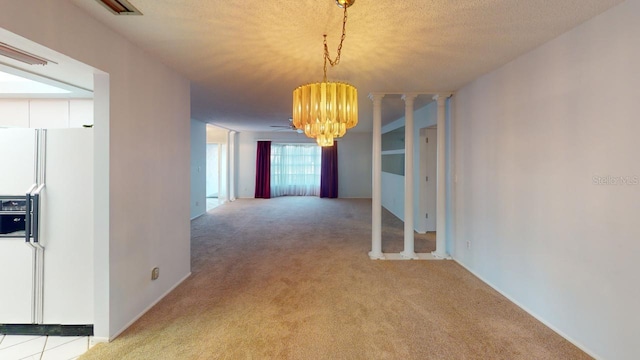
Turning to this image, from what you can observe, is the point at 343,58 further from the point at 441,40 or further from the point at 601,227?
the point at 601,227

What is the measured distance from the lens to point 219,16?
1.84 meters

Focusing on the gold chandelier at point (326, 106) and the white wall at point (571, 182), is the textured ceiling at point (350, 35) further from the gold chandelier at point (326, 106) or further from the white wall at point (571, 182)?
the gold chandelier at point (326, 106)

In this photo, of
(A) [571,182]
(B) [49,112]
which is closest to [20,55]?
(B) [49,112]

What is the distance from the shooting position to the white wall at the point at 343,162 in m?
9.52

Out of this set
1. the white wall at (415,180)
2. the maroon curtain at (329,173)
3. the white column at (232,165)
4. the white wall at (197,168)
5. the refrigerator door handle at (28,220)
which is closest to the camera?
the refrigerator door handle at (28,220)

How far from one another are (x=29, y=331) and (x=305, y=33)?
314cm

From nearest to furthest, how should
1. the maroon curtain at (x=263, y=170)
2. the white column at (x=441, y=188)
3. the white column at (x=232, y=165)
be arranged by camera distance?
the white column at (x=441, y=188), the white column at (x=232, y=165), the maroon curtain at (x=263, y=170)

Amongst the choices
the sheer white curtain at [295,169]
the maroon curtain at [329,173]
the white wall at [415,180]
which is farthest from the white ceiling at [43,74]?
the maroon curtain at [329,173]

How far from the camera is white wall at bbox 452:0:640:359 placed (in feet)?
5.58

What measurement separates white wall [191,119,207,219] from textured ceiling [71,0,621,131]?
Answer: 3.48 metres

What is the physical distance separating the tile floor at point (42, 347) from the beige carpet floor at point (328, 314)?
19 cm

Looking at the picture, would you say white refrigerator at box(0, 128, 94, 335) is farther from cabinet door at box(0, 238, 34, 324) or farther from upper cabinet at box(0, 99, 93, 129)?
upper cabinet at box(0, 99, 93, 129)

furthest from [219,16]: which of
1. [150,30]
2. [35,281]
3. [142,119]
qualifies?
[35,281]

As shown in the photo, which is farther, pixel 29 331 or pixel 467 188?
pixel 467 188
